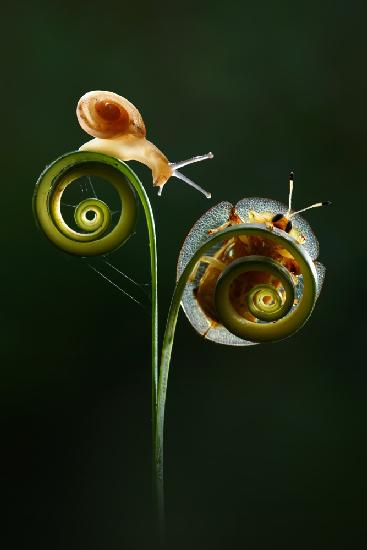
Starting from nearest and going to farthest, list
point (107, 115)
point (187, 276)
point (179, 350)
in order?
1. point (187, 276)
2. point (107, 115)
3. point (179, 350)

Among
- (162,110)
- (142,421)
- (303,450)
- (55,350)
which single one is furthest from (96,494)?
(162,110)

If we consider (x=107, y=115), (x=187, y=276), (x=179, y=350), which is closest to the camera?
(x=187, y=276)

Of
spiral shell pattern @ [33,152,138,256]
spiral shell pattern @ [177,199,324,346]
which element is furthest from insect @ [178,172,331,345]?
spiral shell pattern @ [33,152,138,256]

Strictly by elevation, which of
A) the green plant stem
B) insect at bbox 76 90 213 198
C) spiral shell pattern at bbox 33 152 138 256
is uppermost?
insect at bbox 76 90 213 198

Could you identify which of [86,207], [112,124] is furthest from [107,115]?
[86,207]

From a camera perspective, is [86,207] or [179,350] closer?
[86,207]

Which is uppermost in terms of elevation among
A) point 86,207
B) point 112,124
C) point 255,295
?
point 112,124

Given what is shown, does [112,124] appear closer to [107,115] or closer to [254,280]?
[107,115]

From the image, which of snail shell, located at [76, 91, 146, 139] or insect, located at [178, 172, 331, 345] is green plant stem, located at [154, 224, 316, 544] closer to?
insect, located at [178, 172, 331, 345]

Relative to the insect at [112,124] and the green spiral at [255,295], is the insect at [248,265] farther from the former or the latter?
the insect at [112,124]

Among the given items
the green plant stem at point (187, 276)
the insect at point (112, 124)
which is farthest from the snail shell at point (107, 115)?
the green plant stem at point (187, 276)
